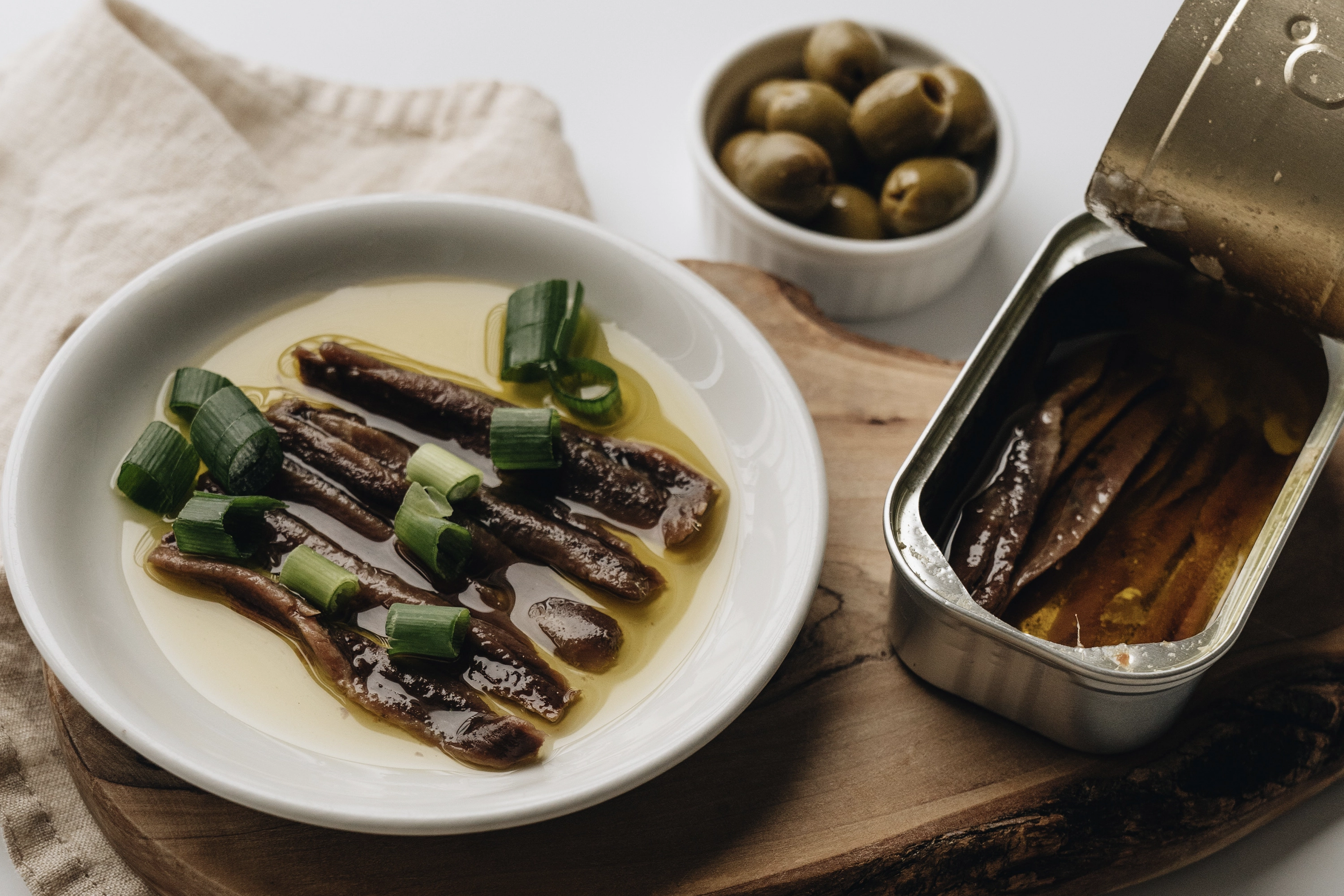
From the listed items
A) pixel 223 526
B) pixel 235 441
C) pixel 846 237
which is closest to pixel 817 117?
pixel 846 237

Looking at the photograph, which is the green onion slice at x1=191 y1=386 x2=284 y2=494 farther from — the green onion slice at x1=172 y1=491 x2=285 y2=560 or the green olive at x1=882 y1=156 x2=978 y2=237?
the green olive at x1=882 y1=156 x2=978 y2=237

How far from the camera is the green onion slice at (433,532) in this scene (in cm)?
240

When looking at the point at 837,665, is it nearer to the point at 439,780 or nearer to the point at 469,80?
the point at 439,780

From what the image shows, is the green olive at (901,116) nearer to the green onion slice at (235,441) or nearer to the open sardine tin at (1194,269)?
the open sardine tin at (1194,269)

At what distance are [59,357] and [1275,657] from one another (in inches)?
110

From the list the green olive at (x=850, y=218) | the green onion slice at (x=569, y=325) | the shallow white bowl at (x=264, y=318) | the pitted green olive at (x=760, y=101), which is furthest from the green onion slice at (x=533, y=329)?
the pitted green olive at (x=760, y=101)

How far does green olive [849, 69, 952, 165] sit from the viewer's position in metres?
3.20

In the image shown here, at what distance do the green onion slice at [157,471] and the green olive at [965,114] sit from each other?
7.45 feet

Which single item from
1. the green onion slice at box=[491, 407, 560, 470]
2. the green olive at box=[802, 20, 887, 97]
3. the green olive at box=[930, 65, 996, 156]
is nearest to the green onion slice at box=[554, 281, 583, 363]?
the green onion slice at box=[491, 407, 560, 470]

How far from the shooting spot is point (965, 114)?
3.29 metres

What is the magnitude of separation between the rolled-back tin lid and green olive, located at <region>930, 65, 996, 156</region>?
953 millimetres

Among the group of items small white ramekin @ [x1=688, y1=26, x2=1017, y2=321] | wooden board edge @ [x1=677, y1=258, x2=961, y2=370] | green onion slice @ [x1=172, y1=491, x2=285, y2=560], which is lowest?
green onion slice @ [x1=172, y1=491, x2=285, y2=560]

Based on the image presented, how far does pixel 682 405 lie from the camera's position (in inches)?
111

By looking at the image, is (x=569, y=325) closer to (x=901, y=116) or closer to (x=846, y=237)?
(x=846, y=237)
